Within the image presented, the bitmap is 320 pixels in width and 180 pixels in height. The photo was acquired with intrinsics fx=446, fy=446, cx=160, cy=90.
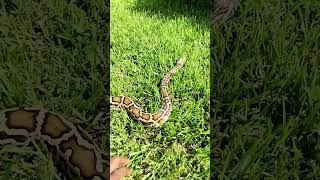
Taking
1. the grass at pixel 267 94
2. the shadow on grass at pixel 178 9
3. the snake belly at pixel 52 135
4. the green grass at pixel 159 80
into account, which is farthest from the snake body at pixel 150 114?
the shadow on grass at pixel 178 9

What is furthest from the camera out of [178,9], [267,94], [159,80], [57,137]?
[178,9]

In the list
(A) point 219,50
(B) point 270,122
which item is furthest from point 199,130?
(A) point 219,50

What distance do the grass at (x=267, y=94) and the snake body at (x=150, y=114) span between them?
0.31 meters

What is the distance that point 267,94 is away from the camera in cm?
286

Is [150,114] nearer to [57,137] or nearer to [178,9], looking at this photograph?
[57,137]

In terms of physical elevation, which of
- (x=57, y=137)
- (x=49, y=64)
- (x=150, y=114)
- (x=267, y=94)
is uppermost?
(x=49, y=64)

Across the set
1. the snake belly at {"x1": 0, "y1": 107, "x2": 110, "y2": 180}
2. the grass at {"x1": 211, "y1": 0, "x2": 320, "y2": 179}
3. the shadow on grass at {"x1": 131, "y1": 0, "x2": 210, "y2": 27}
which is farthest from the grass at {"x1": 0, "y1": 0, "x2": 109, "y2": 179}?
the grass at {"x1": 211, "y1": 0, "x2": 320, "y2": 179}

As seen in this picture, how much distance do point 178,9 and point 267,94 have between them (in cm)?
182

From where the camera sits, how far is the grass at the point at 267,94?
2.39 m

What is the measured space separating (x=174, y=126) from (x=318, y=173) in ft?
2.95

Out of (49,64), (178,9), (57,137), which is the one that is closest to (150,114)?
(57,137)

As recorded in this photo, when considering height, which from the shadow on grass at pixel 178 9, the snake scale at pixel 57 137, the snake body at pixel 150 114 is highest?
the shadow on grass at pixel 178 9

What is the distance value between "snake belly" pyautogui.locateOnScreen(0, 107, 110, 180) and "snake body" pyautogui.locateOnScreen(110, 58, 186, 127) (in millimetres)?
423

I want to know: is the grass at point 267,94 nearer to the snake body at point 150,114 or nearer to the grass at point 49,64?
the snake body at point 150,114
